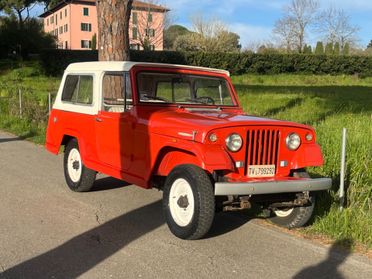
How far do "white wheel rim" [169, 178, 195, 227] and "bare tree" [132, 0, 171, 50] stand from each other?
198 ft

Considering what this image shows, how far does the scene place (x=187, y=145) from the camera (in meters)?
5.30

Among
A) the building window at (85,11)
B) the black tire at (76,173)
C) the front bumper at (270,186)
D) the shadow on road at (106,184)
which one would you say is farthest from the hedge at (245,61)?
the building window at (85,11)

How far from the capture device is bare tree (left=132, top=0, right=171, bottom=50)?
66.8 meters

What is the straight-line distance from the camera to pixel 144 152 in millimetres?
6031

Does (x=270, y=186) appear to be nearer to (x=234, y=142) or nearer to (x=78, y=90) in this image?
(x=234, y=142)

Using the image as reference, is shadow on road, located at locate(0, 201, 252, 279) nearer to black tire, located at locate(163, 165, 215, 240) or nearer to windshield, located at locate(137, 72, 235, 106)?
black tire, located at locate(163, 165, 215, 240)

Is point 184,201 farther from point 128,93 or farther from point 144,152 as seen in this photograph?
point 128,93

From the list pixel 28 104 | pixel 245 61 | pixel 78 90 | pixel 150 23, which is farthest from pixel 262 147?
pixel 150 23

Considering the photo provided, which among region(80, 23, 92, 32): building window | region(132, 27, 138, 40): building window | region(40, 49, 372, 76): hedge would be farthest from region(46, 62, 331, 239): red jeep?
region(80, 23, 92, 32): building window

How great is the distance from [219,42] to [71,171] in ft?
205

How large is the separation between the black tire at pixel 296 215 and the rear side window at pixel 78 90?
303 cm

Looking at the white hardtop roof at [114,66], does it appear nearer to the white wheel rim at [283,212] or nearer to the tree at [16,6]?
the white wheel rim at [283,212]

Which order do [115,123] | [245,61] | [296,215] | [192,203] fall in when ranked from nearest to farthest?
[192,203] → [296,215] → [115,123] → [245,61]

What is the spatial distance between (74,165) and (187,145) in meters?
3.02
